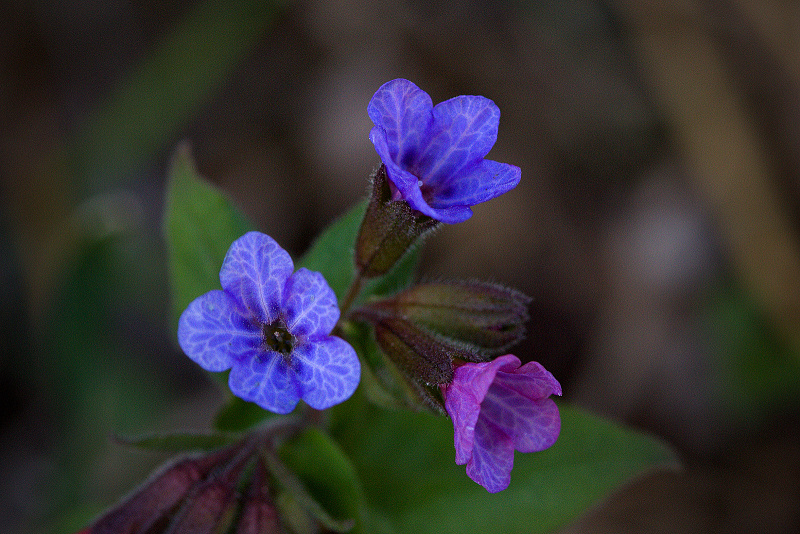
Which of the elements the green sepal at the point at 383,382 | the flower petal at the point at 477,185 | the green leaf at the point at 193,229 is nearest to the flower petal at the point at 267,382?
the green sepal at the point at 383,382

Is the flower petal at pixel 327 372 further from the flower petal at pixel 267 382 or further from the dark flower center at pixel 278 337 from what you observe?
the dark flower center at pixel 278 337

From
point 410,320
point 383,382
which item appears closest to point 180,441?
point 383,382

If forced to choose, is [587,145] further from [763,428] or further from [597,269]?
[763,428]

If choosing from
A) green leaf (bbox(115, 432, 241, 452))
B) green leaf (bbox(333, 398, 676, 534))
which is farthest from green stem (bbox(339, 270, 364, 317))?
green leaf (bbox(115, 432, 241, 452))

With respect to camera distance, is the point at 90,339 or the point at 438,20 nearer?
the point at 90,339

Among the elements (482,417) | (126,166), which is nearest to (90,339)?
→ (126,166)

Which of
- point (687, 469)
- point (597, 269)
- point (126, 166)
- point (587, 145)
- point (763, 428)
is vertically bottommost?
point (687, 469)

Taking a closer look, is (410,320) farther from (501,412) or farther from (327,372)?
(327,372)
